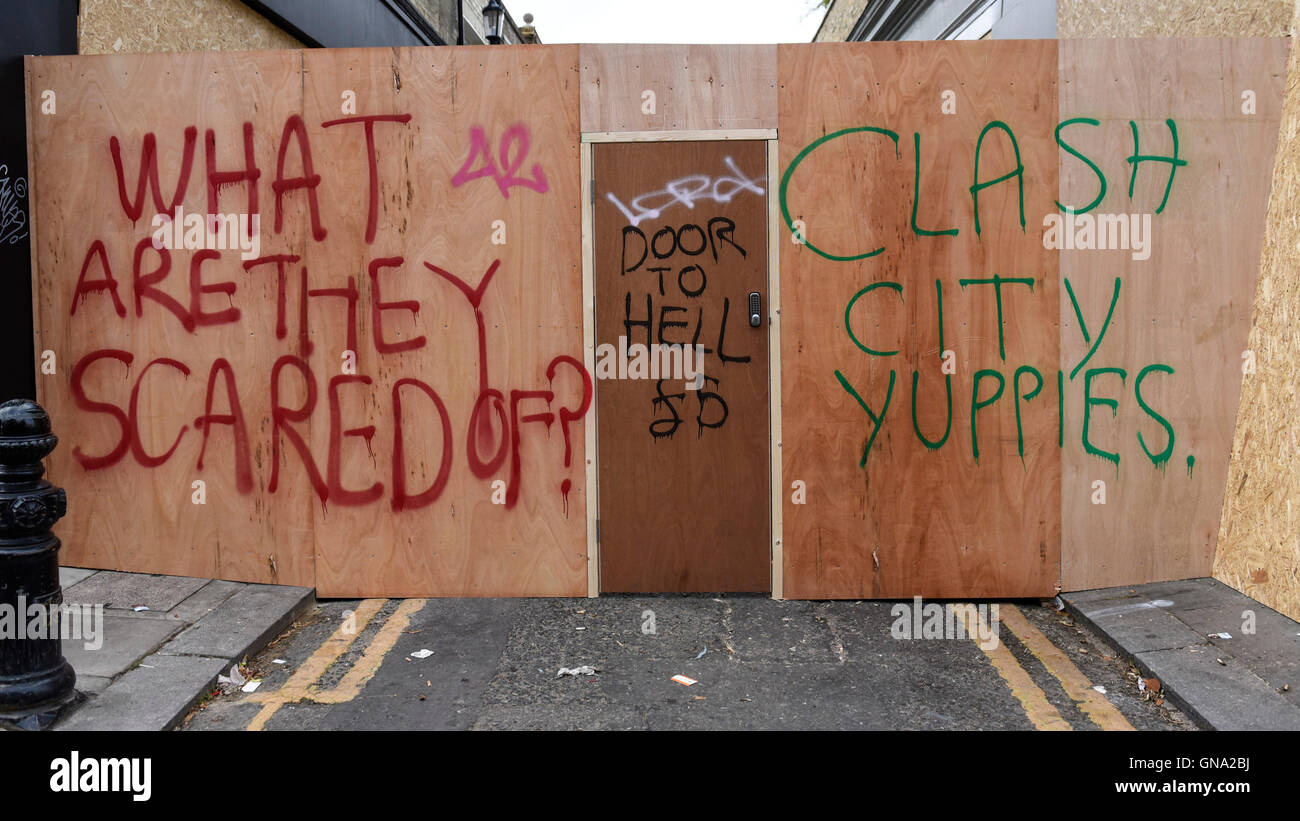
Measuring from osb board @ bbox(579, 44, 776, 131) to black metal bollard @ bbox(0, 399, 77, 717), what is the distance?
10.2ft

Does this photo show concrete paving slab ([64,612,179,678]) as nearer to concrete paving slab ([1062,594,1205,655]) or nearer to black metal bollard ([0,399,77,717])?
black metal bollard ([0,399,77,717])

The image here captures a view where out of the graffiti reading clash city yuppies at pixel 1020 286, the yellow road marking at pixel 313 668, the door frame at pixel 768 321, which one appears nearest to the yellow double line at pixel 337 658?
the yellow road marking at pixel 313 668

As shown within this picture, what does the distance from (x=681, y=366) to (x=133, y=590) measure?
10.3 feet

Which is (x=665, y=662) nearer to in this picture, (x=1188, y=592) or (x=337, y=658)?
(x=337, y=658)

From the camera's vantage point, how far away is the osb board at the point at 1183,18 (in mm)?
4840

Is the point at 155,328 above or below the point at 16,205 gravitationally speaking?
below

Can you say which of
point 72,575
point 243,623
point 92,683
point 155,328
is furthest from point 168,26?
point 92,683

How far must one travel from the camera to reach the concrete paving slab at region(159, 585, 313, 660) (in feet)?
13.9

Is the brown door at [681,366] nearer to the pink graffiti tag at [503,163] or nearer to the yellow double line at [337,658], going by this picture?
the pink graffiti tag at [503,163]

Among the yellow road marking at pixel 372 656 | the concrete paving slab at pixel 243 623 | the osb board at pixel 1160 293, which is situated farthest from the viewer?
the osb board at pixel 1160 293

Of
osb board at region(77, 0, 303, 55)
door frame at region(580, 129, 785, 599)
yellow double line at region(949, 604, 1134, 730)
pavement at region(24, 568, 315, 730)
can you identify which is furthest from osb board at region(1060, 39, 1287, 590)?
osb board at region(77, 0, 303, 55)

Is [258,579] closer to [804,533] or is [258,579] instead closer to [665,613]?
[665,613]

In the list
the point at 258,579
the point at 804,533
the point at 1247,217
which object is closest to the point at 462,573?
the point at 258,579

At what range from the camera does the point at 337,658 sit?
4.33 metres
